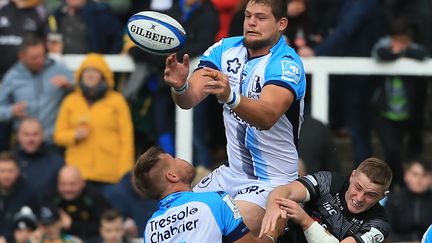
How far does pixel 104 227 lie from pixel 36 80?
1.86 meters

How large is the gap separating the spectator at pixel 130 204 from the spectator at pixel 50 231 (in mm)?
690

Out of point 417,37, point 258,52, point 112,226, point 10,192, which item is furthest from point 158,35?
A: point 417,37

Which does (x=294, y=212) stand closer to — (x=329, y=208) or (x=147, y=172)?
(x=329, y=208)

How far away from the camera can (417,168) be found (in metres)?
13.5

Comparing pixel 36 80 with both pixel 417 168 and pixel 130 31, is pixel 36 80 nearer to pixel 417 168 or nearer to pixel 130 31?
pixel 417 168

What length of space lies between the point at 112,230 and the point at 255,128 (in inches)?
171

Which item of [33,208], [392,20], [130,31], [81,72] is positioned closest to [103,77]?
[81,72]

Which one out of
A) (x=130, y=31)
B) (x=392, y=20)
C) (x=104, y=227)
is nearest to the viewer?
(x=130, y=31)

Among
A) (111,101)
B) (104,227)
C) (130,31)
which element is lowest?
(104,227)

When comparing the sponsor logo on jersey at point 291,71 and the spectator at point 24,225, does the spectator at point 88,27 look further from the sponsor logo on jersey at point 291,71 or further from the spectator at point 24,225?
the sponsor logo on jersey at point 291,71

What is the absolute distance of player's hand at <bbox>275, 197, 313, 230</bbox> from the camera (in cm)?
880

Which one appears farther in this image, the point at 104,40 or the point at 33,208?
the point at 104,40

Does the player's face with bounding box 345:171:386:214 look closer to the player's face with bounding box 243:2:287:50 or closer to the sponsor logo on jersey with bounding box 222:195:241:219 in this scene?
the sponsor logo on jersey with bounding box 222:195:241:219

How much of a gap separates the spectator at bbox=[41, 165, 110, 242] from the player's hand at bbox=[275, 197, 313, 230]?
5036 mm
